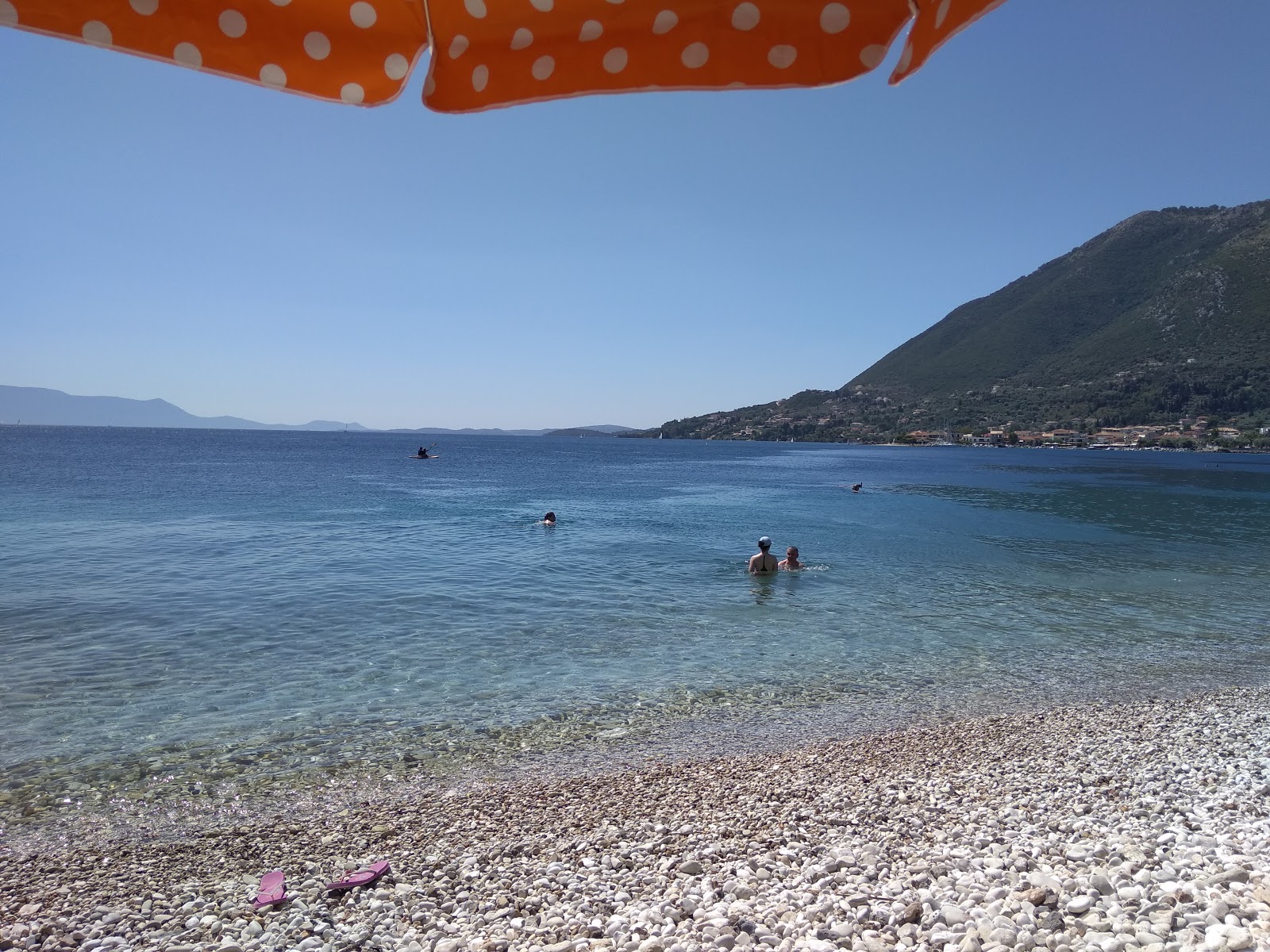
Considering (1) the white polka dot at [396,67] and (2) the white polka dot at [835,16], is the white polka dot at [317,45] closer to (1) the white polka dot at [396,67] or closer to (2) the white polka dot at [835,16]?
(1) the white polka dot at [396,67]

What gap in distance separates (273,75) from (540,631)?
1184 centimetres

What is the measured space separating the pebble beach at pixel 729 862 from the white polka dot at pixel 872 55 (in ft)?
14.6

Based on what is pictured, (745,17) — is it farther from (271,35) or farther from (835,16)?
(271,35)

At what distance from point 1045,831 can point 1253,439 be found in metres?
139

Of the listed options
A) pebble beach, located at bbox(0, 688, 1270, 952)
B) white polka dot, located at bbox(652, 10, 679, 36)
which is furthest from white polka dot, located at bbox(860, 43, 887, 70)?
pebble beach, located at bbox(0, 688, 1270, 952)

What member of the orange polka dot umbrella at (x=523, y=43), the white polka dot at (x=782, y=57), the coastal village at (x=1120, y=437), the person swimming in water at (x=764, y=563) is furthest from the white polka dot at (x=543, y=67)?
the coastal village at (x=1120, y=437)

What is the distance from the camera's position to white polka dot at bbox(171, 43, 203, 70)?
2141 millimetres

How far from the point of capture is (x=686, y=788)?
6.78m

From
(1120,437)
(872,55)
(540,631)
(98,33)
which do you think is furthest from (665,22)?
(1120,437)

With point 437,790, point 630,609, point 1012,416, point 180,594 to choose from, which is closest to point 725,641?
point 630,609

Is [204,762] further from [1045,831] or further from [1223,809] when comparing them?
[1223,809]

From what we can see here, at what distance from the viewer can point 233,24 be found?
216 cm

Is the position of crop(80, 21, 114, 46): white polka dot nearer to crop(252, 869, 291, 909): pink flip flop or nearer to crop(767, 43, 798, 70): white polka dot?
crop(767, 43, 798, 70): white polka dot

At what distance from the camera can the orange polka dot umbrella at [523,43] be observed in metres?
2.15
